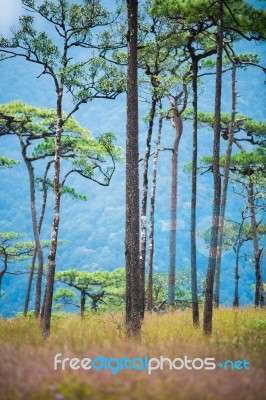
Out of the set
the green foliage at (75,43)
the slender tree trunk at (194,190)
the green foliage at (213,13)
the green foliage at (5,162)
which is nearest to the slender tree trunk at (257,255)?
the slender tree trunk at (194,190)

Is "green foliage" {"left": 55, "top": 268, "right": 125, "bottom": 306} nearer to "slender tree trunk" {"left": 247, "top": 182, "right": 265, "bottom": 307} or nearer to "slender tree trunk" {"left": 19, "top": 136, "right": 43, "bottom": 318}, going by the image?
"slender tree trunk" {"left": 19, "top": 136, "right": 43, "bottom": 318}

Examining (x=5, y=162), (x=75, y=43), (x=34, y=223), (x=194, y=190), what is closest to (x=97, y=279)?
(x=5, y=162)

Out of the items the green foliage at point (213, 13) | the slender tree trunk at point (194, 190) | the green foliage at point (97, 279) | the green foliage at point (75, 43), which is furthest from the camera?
the green foliage at point (97, 279)

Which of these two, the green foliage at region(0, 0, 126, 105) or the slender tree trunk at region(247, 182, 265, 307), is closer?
the green foliage at region(0, 0, 126, 105)

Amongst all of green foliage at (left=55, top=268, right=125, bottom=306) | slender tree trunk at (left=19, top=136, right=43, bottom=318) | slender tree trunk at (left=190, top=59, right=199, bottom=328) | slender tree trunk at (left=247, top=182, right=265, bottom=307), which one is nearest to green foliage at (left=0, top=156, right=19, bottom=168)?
slender tree trunk at (left=19, top=136, right=43, bottom=318)

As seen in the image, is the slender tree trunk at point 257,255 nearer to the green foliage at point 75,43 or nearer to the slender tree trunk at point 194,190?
the slender tree trunk at point 194,190

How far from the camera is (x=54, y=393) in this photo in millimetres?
3461

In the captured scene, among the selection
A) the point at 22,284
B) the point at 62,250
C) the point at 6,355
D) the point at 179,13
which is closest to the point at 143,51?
the point at 179,13

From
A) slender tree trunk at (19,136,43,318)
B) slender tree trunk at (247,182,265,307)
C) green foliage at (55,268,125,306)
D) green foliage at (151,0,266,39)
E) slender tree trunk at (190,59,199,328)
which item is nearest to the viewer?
green foliage at (151,0,266,39)

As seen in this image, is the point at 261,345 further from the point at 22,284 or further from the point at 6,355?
the point at 22,284

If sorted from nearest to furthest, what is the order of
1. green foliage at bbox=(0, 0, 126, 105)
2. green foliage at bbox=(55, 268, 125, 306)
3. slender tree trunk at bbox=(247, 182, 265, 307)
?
1. green foliage at bbox=(0, 0, 126, 105)
2. slender tree trunk at bbox=(247, 182, 265, 307)
3. green foliage at bbox=(55, 268, 125, 306)

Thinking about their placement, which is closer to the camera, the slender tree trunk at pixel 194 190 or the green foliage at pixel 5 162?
the slender tree trunk at pixel 194 190

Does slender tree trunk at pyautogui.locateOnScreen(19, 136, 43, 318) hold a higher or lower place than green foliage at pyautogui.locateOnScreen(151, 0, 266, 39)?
lower

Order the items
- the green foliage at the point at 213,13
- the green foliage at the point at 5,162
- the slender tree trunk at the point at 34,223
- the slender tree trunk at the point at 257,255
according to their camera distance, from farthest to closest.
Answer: the slender tree trunk at the point at 257,255, the green foliage at the point at 5,162, the slender tree trunk at the point at 34,223, the green foliage at the point at 213,13
